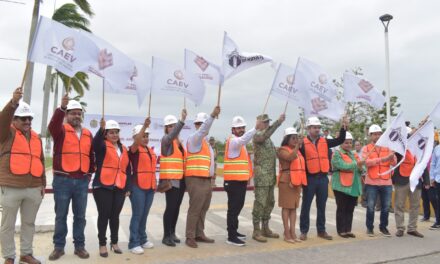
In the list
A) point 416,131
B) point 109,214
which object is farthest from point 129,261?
point 416,131

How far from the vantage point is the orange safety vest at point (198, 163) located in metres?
6.02

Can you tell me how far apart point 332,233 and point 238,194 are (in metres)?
2.24

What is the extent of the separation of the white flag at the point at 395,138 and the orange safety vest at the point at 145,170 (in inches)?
152

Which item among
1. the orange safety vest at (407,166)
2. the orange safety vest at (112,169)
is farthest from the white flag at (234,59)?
the orange safety vest at (407,166)

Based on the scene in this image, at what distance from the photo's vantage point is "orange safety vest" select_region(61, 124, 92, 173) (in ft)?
16.7

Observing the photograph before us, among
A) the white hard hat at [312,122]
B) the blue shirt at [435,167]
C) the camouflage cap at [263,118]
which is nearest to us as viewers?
the camouflage cap at [263,118]

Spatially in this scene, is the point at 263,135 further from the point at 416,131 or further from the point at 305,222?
the point at 416,131

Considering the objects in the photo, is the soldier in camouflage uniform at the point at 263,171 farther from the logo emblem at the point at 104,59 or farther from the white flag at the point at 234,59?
the logo emblem at the point at 104,59

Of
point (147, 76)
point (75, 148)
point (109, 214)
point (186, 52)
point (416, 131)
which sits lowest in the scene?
point (109, 214)

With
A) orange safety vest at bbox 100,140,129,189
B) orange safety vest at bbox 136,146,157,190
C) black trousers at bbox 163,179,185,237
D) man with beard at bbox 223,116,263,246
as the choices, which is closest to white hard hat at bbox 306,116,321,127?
man with beard at bbox 223,116,263,246

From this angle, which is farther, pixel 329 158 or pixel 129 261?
pixel 329 158

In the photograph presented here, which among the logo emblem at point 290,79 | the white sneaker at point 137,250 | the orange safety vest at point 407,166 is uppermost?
the logo emblem at point 290,79

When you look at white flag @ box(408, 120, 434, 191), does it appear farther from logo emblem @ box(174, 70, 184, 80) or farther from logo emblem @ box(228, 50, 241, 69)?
logo emblem @ box(174, 70, 184, 80)

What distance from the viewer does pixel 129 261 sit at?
16.9 feet
